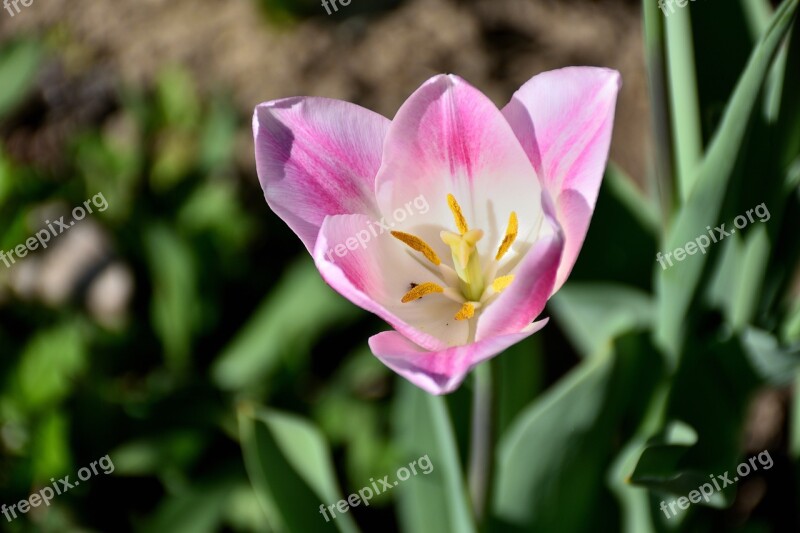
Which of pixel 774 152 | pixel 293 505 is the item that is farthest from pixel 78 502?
pixel 774 152

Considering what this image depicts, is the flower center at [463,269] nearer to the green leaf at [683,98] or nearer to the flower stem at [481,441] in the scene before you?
the flower stem at [481,441]

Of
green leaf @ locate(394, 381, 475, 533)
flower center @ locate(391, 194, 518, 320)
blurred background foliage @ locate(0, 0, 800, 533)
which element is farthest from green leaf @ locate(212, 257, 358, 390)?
flower center @ locate(391, 194, 518, 320)

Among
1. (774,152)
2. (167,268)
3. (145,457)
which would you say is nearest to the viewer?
(774,152)

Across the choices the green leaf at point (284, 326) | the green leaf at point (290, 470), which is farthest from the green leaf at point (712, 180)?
the green leaf at point (284, 326)

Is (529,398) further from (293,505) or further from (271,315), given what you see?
(271,315)

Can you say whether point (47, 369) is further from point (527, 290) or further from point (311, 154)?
point (527, 290)
